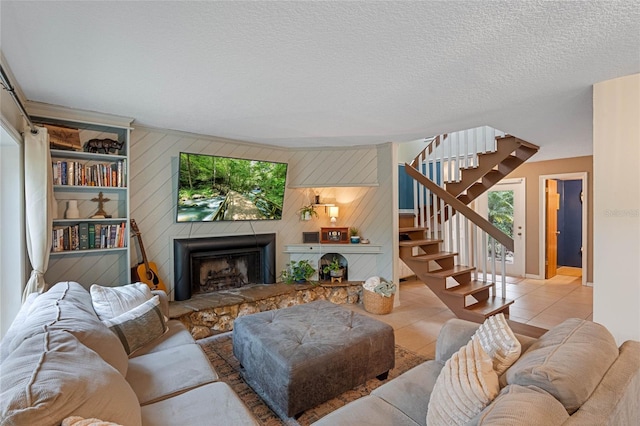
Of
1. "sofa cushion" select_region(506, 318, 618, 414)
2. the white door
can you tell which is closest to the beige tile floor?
the white door

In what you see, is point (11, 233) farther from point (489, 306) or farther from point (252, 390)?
point (489, 306)

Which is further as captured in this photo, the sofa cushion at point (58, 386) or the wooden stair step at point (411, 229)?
the wooden stair step at point (411, 229)

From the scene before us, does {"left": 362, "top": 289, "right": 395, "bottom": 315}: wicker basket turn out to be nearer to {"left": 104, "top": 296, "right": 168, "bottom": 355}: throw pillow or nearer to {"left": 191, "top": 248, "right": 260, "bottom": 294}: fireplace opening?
{"left": 191, "top": 248, "right": 260, "bottom": 294}: fireplace opening

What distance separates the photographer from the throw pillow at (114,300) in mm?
2068

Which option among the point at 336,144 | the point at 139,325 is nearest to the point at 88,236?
the point at 139,325

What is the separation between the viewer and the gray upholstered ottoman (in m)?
1.91

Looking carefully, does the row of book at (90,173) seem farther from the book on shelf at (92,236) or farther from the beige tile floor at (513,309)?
the beige tile floor at (513,309)

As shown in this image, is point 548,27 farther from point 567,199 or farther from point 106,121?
point 567,199

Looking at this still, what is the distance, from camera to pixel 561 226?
693 centimetres

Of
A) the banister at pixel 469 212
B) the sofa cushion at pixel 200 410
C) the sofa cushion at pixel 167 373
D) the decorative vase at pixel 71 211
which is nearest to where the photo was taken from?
the sofa cushion at pixel 200 410

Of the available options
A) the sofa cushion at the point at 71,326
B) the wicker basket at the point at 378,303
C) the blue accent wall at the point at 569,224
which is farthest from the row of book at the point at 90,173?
the blue accent wall at the point at 569,224

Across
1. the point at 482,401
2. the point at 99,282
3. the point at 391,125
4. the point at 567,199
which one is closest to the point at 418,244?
the point at 391,125

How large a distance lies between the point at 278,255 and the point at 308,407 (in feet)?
8.72

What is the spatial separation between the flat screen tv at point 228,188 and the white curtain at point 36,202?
1.26m
